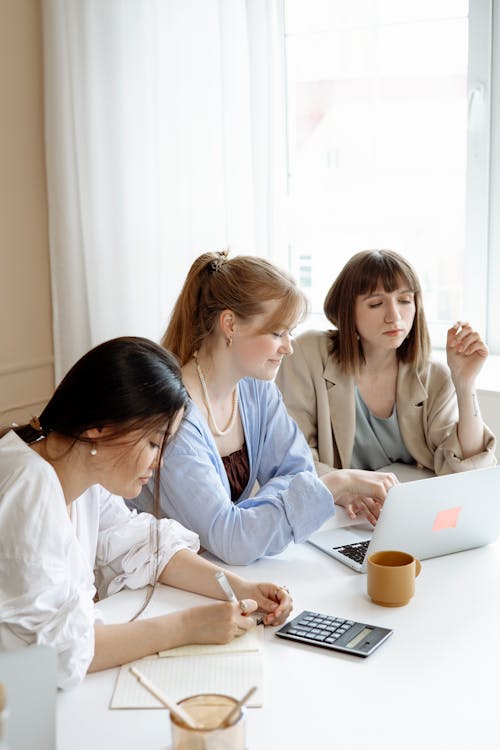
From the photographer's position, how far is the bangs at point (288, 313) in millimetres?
1955

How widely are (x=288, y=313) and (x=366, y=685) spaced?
0.95 m

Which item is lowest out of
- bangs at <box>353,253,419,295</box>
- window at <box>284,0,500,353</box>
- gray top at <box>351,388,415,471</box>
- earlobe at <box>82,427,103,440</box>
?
gray top at <box>351,388,415,471</box>

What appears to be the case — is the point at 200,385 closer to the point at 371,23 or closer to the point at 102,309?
the point at 102,309

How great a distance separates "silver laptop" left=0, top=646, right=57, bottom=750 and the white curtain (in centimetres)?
220

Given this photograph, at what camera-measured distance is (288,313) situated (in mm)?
1971

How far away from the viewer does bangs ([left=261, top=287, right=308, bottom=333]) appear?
1.96 metres

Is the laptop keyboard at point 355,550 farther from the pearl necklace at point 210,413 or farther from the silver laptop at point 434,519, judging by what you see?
the pearl necklace at point 210,413

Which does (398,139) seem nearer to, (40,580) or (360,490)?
(360,490)

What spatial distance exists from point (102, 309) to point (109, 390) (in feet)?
6.25

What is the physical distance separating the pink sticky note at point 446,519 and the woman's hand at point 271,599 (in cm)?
31

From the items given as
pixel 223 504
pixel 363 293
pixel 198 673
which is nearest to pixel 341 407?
pixel 363 293

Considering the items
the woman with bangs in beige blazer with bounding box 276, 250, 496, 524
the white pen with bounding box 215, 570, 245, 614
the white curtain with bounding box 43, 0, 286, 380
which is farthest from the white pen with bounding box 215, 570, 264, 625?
the white curtain with bounding box 43, 0, 286, 380

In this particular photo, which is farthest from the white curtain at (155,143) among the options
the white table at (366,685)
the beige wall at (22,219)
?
the white table at (366,685)

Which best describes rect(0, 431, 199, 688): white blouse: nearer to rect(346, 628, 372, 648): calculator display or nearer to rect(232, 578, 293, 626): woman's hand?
rect(232, 578, 293, 626): woman's hand
